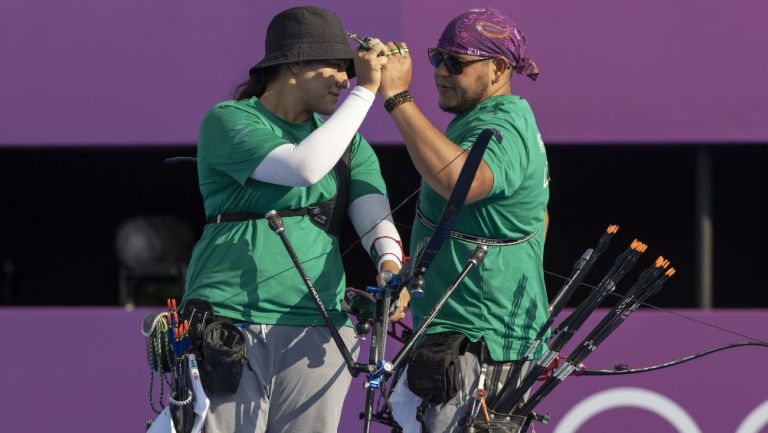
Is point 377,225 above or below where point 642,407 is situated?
above

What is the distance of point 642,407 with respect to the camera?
584cm

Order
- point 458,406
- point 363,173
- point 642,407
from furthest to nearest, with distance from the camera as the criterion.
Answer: point 642,407, point 363,173, point 458,406

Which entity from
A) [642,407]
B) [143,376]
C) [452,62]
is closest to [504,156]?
[452,62]

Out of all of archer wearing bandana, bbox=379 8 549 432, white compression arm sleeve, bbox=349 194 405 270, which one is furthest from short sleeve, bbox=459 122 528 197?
white compression arm sleeve, bbox=349 194 405 270

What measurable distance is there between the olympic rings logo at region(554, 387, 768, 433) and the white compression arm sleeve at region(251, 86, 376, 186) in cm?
267

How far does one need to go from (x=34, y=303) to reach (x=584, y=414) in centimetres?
435

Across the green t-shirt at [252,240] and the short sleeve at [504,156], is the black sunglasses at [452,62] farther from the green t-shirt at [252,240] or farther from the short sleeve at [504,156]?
the green t-shirt at [252,240]

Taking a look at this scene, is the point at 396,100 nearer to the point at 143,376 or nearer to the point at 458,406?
the point at 458,406

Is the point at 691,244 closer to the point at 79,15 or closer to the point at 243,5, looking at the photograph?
the point at 243,5

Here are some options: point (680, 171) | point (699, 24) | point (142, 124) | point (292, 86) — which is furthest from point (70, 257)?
point (292, 86)

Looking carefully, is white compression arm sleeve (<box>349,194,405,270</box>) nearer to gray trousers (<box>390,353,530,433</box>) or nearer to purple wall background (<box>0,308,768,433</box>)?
gray trousers (<box>390,353,530,433</box>)

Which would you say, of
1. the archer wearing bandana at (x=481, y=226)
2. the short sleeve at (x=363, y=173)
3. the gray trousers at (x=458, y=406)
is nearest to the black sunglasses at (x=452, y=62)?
the archer wearing bandana at (x=481, y=226)

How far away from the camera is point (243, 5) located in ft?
20.6

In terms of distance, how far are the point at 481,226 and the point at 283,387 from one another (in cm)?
65
